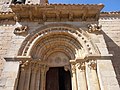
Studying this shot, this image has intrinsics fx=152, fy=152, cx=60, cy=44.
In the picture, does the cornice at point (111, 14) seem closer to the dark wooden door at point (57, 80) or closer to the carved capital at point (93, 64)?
the dark wooden door at point (57, 80)

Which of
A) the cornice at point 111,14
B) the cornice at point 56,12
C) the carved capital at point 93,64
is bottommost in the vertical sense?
the carved capital at point 93,64

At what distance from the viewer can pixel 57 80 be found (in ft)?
20.9

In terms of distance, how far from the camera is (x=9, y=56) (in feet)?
15.9

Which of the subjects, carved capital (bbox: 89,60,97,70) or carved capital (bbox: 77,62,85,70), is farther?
carved capital (bbox: 77,62,85,70)

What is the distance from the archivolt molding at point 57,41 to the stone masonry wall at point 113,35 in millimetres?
1448

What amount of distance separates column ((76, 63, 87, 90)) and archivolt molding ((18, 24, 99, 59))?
1.67 ft

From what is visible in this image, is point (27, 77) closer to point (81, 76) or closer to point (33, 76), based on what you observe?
point (33, 76)

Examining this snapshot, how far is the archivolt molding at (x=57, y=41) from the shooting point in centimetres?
529

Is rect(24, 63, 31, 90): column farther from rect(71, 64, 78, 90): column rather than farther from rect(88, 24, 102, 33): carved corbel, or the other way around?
rect(88, 24, 102, 33): carved corbel

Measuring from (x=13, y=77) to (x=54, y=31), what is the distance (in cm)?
224

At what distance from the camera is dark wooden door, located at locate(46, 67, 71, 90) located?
20.2 feet

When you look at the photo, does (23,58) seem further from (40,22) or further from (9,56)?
(40,22)

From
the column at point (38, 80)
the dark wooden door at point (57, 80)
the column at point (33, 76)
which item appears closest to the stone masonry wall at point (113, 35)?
the dark wooden door at point (57, 80)

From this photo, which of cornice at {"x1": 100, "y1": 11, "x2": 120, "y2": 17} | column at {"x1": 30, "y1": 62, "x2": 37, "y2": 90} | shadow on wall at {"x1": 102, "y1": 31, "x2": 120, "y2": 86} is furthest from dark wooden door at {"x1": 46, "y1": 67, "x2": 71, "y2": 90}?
cornice at {"x1": 100, "y1": 11, "x2": 120, "y2": 17}
